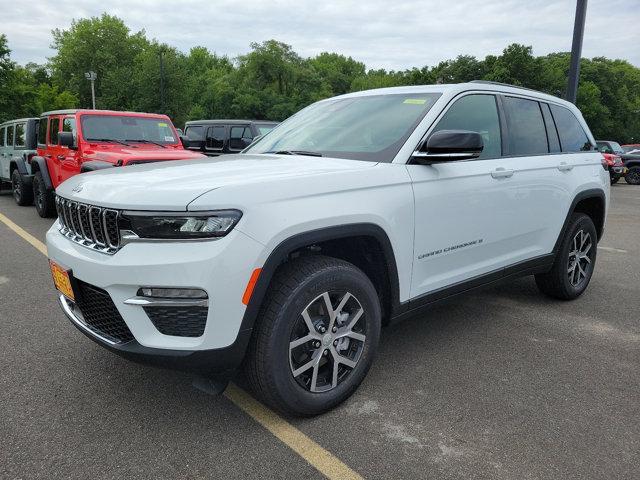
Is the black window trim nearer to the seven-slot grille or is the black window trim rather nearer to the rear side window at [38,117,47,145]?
the rear side window at [38,117,47,145]

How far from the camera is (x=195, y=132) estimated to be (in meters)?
14.4

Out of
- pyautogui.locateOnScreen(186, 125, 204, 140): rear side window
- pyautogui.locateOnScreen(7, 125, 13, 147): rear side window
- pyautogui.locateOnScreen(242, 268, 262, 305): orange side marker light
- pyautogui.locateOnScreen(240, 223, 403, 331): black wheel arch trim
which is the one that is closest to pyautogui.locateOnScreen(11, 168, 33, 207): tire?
pyautogui.locateOnScreen(7, 125, 13, 147): rear side window

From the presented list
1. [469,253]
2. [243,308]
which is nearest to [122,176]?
[243,308]

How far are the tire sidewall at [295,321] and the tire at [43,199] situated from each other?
25.5 feet

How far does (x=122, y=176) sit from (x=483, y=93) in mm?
2430

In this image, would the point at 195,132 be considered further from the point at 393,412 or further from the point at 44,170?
the point at 393,412

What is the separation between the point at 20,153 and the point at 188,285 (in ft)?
33.3

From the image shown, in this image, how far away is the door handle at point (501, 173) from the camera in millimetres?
3407

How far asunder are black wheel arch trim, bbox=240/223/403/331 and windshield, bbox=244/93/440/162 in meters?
0.49

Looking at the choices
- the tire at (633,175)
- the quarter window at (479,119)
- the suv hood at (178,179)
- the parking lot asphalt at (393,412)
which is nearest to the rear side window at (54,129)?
the parking lot asphalt at (393,412)

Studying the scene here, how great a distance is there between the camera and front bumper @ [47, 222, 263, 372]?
214cm

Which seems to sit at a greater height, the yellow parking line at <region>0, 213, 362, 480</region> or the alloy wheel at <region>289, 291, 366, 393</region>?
the alloy wheel at <region>289, 291, 366, 393</region>

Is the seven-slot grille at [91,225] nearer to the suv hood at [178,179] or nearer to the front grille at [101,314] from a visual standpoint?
the suv hood at [178,179]

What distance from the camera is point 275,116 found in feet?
144
